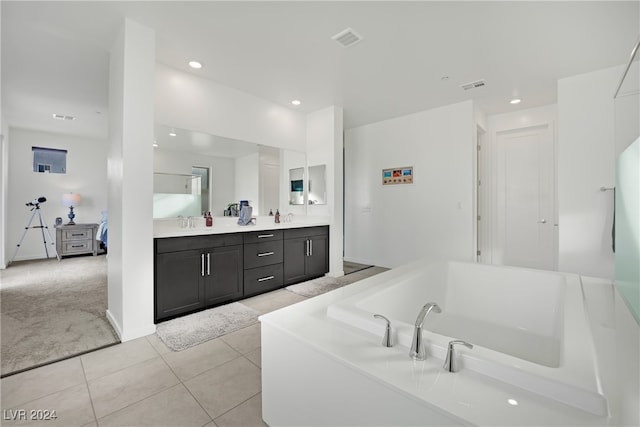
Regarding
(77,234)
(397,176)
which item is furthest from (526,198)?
(77,234)

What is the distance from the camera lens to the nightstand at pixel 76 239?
5473 millimetres

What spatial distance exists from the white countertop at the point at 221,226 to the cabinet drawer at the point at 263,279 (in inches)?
20.4

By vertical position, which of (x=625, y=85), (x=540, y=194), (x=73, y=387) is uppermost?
(x=625, y=85)

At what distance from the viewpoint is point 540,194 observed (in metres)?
4.24

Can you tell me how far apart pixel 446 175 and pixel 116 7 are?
4.27 m

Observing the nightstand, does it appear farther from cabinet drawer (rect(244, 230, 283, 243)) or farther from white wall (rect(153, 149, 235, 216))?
cabinet drawer (rect(244, 230, 283, 243))

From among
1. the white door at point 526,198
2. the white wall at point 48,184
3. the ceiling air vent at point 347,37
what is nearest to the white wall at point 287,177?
the ceiling air vent at point 347,37

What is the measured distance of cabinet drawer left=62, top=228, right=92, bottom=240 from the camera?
5523 mm

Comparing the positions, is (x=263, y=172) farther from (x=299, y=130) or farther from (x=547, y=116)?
(x=547, y=116)

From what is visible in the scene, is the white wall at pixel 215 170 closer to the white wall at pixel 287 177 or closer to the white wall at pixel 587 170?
the white wall at pixel 287 177

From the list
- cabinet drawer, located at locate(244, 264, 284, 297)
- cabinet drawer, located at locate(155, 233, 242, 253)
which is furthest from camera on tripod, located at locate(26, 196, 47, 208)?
cabinet drawer, located at locate(244, 264, 284, 297)

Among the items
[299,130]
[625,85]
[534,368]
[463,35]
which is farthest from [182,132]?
[625,85]

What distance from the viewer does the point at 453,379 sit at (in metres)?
0.94

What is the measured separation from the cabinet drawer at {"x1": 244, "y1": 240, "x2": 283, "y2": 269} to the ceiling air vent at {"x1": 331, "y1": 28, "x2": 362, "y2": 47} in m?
2.36
